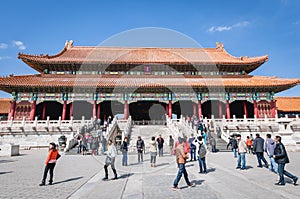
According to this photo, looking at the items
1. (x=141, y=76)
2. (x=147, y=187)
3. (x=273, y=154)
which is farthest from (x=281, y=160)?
(x=141, y=76)

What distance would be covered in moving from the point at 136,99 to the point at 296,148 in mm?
15601

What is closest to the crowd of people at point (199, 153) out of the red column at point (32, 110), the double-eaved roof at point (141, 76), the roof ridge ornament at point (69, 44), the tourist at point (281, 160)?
the tourist at point (281, 160)

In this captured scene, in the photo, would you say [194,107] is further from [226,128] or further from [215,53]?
[215,53]

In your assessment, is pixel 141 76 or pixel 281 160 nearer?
pixel 281 160

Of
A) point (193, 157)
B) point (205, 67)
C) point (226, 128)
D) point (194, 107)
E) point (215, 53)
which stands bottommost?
point (193, 157)

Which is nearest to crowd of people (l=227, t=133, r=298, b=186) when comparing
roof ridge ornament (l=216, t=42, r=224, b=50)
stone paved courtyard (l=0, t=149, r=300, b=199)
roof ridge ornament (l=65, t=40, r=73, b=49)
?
stone paved courtyard (l=0, t=149, r=300, b=199)

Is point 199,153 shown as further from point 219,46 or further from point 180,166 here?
point 219,46

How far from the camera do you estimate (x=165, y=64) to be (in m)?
27.3

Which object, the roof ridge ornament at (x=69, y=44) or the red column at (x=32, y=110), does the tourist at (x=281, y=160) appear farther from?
the roof ridge ornament at (x=69, y=44)

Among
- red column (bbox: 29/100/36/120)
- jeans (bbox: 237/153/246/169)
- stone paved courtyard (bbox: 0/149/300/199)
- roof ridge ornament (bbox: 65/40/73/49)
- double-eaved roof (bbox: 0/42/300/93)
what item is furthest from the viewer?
roof ridge ornament (bbox: 65/40/73/49)

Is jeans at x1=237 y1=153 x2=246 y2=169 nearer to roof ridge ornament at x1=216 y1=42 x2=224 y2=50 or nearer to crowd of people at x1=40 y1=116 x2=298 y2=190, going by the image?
crowd of people at x1=40 y1=116 x2=298 y2=190

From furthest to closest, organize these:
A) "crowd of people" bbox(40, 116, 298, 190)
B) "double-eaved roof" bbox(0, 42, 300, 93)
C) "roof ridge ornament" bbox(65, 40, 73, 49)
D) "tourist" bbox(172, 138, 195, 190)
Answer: "roof ridge ornament" bbox(65, 40, 73, 49)
"double-eaved roof" bbox(0, 42, 300, 93)
"crowd of people" bbox(40, 116, 298, 190)
"tourist" bbox(172, 138, 195, 190)

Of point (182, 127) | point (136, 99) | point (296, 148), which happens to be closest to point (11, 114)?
point (136, 99)

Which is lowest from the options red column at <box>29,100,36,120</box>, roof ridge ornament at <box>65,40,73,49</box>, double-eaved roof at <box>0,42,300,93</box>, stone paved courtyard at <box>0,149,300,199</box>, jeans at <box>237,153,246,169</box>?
stone paved courtyard at <box>0,149,300,199</box>
